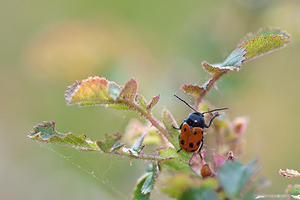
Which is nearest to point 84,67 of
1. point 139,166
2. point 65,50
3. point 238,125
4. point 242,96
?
point 65,50

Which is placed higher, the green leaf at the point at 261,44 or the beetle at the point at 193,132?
the green leaf at the point at 261,44

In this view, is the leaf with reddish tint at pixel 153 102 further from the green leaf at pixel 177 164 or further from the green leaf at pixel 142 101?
the green leaf at pixel 177 164

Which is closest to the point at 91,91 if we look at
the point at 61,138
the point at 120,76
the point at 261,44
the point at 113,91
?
the point at 113,91

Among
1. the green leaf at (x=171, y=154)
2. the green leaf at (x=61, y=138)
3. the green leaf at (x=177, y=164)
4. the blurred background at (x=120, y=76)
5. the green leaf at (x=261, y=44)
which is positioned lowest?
the green leaf at (x=61, y=138)

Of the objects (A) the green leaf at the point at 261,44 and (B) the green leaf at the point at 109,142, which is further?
(A) the green leaf at the point at 261,44

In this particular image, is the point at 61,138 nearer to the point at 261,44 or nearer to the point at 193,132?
the point at 193,132

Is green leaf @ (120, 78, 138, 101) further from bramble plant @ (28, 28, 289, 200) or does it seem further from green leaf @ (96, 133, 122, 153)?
green leaf @ (96, 133, 122, 153)

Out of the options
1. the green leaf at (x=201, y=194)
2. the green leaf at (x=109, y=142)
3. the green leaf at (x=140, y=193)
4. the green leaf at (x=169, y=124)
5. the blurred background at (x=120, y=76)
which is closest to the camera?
the green leaf at (x=201, y=194)

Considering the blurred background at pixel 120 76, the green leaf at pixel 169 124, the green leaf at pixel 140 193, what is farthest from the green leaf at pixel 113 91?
the blurred background at pixel 120 76
